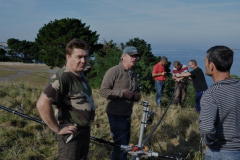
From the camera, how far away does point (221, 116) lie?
6.20ft

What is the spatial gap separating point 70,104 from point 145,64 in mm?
29280

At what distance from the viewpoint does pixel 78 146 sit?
7.62ft

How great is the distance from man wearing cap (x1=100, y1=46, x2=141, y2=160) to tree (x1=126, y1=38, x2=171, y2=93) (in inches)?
729

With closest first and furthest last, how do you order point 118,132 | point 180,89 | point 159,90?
point 118,132 → point 159,90 → point 180,89

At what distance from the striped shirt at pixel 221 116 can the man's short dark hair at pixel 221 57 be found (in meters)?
0.11

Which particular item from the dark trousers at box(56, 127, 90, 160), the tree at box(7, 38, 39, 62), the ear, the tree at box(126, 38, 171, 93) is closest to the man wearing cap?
the dark trousers at box(56, 127, 90, 160)

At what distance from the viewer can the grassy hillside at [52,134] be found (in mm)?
3646

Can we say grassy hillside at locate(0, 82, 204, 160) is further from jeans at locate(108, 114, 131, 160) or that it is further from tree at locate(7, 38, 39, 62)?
tree at locate(7, 38, 39, 62)

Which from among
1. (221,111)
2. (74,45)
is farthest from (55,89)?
(221,111)

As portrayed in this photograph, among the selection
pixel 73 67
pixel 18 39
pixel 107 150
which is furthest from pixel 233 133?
pixel 18 39

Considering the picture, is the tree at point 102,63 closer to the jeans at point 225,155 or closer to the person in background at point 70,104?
the person in background at point 70,104

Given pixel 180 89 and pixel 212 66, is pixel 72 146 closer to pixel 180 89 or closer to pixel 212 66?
pixel 212 66

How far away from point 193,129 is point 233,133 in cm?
325

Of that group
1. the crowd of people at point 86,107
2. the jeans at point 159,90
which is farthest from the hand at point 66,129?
the jeans at point 159,90
